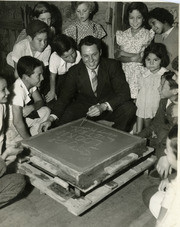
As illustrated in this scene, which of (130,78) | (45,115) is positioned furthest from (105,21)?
(45,115)

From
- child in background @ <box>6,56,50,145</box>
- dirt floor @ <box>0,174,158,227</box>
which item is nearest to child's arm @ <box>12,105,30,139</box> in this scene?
child in background @ <box>6,56,50,145</box>

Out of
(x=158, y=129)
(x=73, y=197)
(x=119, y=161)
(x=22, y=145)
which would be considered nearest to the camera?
(x=73, y=197)

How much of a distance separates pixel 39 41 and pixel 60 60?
0.38 meters

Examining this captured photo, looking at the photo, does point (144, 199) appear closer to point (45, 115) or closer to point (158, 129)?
point (158, 129)

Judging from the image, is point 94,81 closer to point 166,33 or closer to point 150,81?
point 150,81

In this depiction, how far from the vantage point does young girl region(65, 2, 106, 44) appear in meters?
3.55

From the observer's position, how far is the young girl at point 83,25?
3.55 metres

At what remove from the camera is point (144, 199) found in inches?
92.2

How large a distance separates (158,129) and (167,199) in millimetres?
1179

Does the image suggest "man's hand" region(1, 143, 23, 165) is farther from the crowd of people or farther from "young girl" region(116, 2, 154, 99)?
"young girl" region(116, 2, 154, 99)

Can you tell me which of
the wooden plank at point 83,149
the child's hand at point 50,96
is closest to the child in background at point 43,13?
the child's hand at point 50,96

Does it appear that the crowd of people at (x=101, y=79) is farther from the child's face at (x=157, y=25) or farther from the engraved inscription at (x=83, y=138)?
the engraved inscription at (x=83, y=138)

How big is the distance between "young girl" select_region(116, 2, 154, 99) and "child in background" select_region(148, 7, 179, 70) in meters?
0.11

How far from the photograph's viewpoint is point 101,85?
10.9 ft
